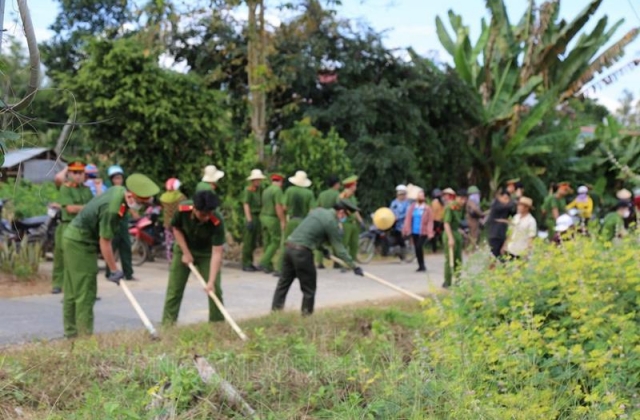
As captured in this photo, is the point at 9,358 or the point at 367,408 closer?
the point at 367,408

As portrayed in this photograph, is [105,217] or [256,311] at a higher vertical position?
[105,217]

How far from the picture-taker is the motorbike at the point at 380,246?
56.8 ft

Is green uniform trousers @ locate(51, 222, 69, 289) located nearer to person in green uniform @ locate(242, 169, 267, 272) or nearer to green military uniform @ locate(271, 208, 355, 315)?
green military uniform @ locate(271, 208, 355, 315)

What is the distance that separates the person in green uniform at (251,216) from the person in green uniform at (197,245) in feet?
19.0

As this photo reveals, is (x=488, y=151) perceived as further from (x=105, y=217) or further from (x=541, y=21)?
(x=105, y=217)

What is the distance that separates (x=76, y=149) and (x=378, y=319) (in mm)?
11896

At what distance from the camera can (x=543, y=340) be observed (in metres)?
6.28

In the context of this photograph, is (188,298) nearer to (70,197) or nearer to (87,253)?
(70,197)

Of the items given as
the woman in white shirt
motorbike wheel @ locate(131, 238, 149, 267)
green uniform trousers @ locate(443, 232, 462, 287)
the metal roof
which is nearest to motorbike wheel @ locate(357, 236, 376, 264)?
green uniform trousers @ locate(443, 232, 462, 287)

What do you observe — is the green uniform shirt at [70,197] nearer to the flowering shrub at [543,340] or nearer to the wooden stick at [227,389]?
the flowering shrub at [543,340]

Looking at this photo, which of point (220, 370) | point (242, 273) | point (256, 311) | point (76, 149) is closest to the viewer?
point (220, 370)

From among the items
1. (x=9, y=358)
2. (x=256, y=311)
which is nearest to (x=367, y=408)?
(x=9, y=358)

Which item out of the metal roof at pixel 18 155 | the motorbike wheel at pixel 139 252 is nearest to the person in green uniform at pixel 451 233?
A: the motorbike wheel at pixel 139 252

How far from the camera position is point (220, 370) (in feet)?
18.4
